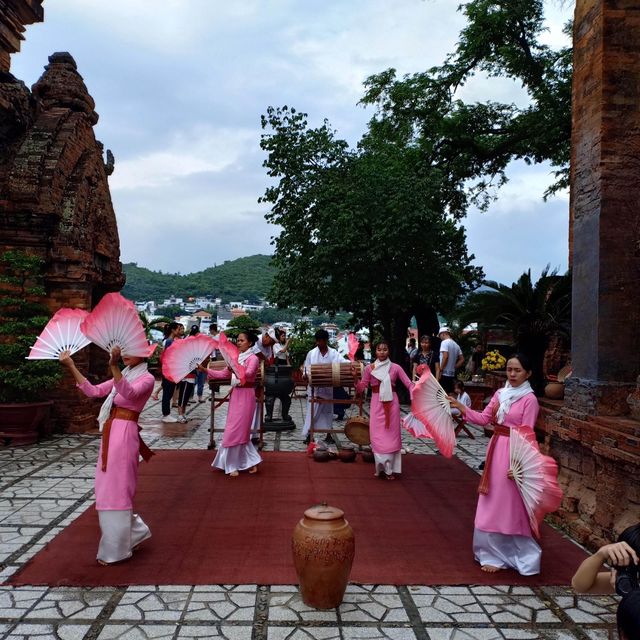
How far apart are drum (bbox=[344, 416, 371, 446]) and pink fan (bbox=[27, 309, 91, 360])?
437 cm

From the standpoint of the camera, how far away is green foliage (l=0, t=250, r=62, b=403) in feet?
27.4

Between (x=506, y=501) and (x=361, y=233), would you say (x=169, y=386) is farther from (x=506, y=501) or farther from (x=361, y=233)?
(x=506, y=501)

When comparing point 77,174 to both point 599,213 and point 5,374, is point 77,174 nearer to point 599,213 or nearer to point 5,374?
point 5,374

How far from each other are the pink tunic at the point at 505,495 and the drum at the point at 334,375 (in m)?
3.91

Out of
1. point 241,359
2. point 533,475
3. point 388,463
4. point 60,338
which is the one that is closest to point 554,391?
point 388,463

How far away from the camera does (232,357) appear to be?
722cm

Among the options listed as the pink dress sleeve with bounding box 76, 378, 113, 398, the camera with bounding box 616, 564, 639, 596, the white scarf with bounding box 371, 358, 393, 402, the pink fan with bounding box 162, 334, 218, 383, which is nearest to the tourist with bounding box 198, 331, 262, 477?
the pink fan with bounding box 162, 334, 218, 383

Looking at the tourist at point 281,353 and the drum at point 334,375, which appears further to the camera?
the tourist at point 281,353

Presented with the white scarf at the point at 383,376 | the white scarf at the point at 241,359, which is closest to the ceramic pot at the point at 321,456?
the white scarf at the point at 383,376

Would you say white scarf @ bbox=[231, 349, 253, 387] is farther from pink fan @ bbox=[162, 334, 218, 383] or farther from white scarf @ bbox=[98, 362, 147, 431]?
white scarf @ bbox=[98, 362, 147, 431]

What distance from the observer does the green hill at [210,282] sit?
65.4 metres

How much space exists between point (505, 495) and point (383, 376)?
3.09m

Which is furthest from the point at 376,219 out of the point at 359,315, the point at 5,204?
the point at 5,204

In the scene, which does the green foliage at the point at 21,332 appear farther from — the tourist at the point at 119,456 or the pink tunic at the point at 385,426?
the pink tunic at the point at 385,426
